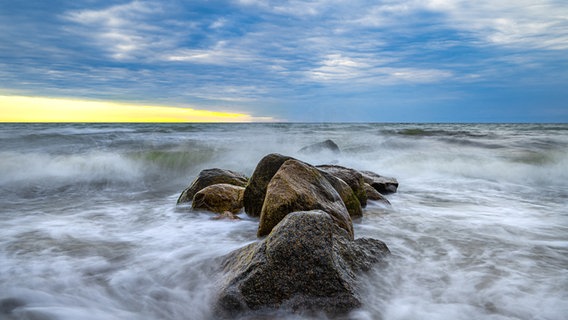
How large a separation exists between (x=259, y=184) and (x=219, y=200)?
786mm

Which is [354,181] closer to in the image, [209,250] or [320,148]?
[209,250]

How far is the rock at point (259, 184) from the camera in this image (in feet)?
16.2

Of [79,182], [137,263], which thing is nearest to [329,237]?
[137,263]

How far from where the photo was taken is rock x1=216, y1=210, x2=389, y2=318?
8.06ft

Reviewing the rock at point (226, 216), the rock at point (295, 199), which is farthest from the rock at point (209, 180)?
the rock at point (295, 199)

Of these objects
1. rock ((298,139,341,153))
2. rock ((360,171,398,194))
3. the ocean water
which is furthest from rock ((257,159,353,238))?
rock ((298,139,341,153))

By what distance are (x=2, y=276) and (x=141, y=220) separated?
7.12ft

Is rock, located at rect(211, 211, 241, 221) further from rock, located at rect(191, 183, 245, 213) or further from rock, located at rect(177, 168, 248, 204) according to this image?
rock, located at rect(177, 168, 248, 204)

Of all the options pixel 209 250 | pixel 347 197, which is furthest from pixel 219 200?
pixel 347 197

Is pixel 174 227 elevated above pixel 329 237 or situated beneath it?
situated beneath

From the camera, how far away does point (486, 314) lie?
2.60m

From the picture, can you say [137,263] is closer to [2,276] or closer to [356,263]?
[2,276]

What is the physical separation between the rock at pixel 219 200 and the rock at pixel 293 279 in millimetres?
2738

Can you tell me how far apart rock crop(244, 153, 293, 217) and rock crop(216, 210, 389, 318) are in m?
2.30
